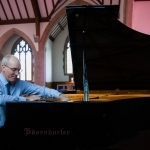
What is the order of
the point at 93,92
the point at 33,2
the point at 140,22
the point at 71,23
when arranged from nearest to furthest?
the point at 71,23 < the point at 93,92 < the point at 140,22 < the point at 33,2

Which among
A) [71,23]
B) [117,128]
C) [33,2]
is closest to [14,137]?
[117,128]

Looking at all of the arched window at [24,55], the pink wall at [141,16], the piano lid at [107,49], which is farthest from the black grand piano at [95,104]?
the arched window at [24,55]

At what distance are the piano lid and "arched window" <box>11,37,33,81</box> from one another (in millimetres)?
13321

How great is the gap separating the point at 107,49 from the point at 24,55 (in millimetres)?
13935

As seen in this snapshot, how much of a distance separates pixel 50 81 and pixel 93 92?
12.6m

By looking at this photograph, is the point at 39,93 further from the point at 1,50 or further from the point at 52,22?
the point at 1,50

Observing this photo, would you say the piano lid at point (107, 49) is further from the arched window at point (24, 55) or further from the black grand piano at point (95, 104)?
the arched window at point (24, 55)

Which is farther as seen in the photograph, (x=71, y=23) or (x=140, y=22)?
(x=140, y=22)

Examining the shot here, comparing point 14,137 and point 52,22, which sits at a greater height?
point 52,22

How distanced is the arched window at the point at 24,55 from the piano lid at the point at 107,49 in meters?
13.3

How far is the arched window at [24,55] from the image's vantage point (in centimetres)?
1612

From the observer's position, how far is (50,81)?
53.1 ft

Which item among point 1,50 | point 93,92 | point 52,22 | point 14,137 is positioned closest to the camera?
point 14,137

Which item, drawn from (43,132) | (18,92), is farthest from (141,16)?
(43,132)
